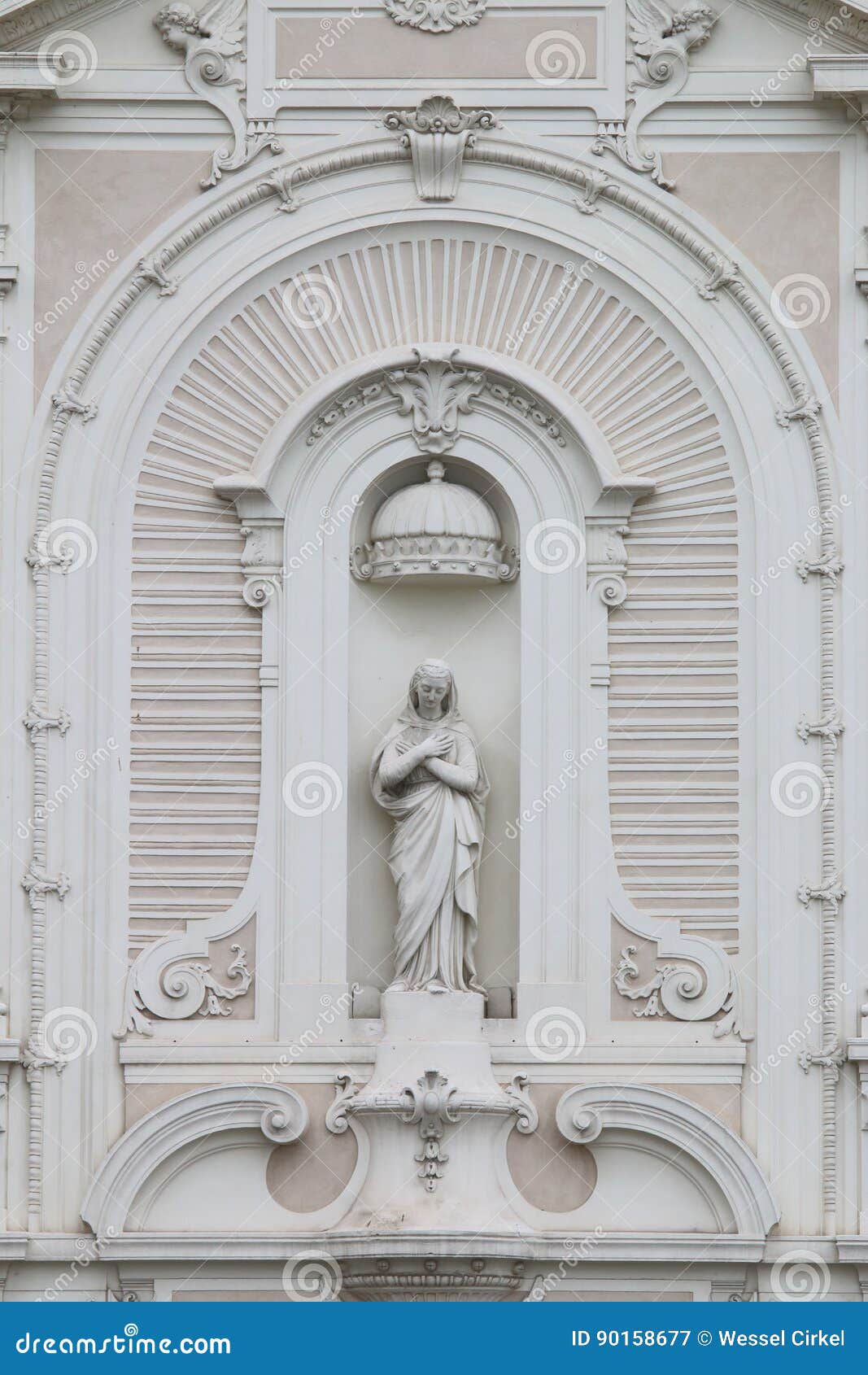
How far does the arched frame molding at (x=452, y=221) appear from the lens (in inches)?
584

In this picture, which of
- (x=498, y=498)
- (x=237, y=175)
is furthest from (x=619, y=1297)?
(x=237, y=175)

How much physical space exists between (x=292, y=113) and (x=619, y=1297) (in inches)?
203

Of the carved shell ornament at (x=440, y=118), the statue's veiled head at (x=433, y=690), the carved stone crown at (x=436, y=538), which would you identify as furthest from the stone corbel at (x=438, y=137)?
the statue's veiled head at (x=433, y=690)

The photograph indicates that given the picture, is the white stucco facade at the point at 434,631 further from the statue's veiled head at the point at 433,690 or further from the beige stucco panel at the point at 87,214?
the statue's veiled head at the point at 433,690

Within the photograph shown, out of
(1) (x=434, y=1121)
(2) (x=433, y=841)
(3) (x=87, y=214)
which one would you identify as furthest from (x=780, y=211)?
(1) (x=434, y=1121)

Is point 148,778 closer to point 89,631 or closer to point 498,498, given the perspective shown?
point 89,631

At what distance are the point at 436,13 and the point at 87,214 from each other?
1.71 meters

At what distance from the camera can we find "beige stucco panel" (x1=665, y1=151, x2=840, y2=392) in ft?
49.3

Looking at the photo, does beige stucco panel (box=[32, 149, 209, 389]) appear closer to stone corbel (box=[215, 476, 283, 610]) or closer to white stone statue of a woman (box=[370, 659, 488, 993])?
stone corbel (box=[215, 476, 283, 610])

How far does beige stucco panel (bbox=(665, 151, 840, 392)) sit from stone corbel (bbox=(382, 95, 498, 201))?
864 millimetres

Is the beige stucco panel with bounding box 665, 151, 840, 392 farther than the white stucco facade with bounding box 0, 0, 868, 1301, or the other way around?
the beige stucco panel with bounding box 665, 151, 840, 392

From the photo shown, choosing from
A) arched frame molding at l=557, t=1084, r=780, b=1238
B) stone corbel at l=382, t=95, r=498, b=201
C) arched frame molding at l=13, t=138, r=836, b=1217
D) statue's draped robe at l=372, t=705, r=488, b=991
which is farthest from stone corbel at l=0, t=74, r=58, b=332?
arched frame molding at l=557, t=1084, r=780, b=1238

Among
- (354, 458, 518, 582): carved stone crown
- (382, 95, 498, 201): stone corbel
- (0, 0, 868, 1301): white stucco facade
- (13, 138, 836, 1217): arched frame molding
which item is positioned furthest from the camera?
(382, 95, 498, 201): stone corbel

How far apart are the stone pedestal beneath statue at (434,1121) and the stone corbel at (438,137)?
135 inches
